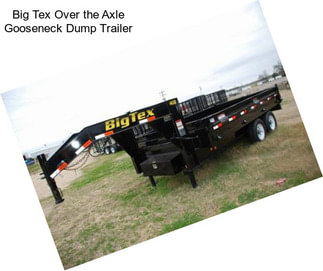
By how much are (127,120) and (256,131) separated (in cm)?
316

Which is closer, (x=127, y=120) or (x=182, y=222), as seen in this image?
(x=127, y=120)

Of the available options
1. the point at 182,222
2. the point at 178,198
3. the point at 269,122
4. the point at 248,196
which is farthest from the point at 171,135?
the point at 269,122

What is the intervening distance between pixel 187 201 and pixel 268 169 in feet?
4.96

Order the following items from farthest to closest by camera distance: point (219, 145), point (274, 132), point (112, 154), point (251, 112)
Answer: point (112, 154), point (274, 132), point (251, 112), point (219, 145)

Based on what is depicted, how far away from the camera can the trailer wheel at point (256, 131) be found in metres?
5.40

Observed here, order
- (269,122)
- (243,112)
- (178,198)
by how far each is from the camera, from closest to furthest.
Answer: (178,198) → (243,112) → (269,122)

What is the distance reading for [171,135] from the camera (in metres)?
4.14

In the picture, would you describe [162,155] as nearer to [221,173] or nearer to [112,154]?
[221,173]

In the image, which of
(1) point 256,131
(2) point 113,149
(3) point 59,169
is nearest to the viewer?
(3) point 59,169

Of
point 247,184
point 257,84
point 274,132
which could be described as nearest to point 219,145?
point 247,184

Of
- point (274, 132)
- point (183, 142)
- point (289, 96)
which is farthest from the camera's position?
point (289, 96)

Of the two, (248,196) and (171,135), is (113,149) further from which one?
(248,196)

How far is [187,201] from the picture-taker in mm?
4113

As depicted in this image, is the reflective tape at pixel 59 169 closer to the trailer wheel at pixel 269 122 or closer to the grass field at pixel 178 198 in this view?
the grass field at pixel 178 198
